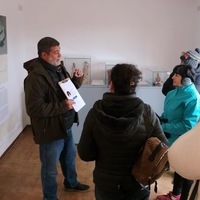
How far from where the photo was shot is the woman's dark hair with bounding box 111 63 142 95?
133cm

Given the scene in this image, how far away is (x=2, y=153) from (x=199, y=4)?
3.57 meters

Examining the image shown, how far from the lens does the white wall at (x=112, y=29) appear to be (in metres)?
4.11

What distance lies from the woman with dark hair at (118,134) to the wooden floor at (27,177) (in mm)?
1118

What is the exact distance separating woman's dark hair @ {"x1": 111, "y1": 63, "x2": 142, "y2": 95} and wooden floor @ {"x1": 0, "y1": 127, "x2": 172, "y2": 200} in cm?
150

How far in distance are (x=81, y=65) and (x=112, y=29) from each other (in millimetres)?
750

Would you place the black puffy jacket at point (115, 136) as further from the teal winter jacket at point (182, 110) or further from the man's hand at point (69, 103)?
the teal winter jacket at point (182, 110)

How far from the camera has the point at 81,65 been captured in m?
4.23

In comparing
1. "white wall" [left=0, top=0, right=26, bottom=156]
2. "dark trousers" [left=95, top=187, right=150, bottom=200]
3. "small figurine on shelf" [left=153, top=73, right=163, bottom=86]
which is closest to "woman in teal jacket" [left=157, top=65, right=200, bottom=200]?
"dark trousers" [left=95, top=187, right=150, bottom=200]

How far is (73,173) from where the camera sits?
2.50 metres

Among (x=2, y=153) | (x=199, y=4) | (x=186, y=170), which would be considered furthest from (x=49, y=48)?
(x=199, y=4)

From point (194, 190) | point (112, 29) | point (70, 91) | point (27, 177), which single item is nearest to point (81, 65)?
point (112, 29)

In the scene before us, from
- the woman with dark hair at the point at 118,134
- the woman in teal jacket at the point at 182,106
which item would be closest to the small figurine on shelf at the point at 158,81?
the woman in teal jacket at the point at 182,106

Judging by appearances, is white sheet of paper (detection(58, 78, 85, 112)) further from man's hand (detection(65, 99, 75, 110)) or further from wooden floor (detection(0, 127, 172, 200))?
wooden floor (detection(0, 127, 172, 200))

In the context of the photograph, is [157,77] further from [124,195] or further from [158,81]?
[124,195]
